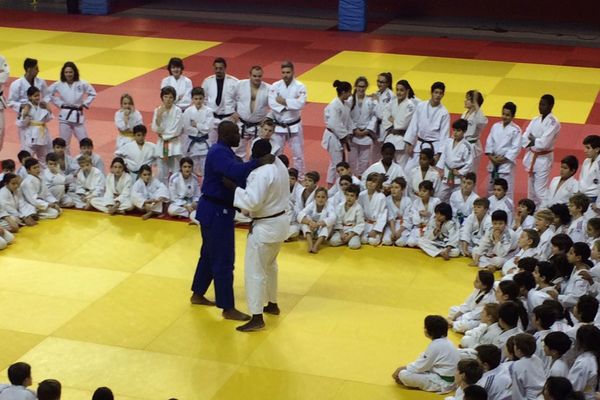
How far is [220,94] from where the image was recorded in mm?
12805

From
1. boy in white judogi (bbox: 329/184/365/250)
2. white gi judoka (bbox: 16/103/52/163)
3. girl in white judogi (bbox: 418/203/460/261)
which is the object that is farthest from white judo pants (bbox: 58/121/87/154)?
girl in white judogi (bbox: 418/203/460/261)

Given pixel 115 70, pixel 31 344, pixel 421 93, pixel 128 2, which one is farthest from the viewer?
pixel 128 2

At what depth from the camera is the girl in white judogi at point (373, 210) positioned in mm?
10948

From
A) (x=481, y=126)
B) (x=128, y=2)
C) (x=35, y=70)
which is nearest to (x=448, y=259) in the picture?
(x=481, y=126)

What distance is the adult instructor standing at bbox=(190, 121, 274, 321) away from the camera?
868cm

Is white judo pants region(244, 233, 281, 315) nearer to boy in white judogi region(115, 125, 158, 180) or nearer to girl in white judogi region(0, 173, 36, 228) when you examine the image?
girl in white judogi region(0, 173, 36, 228)

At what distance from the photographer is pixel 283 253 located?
10.7 metres

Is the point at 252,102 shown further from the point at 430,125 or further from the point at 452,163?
the point at 452,163

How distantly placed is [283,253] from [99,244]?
2.06 meters

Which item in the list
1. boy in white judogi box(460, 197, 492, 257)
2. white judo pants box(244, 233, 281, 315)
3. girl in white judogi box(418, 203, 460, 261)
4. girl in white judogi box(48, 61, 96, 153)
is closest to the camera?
white judo pants box(244, 233, 281, 315)

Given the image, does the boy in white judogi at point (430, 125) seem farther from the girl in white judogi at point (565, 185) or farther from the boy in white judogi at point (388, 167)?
the girl in white judogi at point (565, 185)

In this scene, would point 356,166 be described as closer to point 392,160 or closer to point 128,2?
point 392,160

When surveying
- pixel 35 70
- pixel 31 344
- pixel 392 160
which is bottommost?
pixel 31 344

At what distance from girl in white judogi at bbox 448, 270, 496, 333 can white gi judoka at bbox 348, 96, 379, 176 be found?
406 cm
